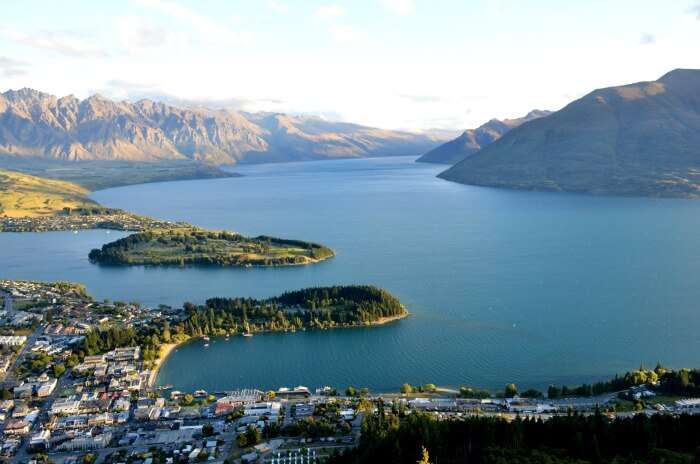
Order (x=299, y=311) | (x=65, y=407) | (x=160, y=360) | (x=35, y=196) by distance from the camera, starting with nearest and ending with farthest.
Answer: (x=65, y=407) → (x=160, y=360) → (x=299, y=311) → (x=35, y=196)

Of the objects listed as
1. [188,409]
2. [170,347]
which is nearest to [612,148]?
[170,347]

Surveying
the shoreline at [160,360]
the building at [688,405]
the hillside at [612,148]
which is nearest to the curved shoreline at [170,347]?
the shoreline at [160,360]

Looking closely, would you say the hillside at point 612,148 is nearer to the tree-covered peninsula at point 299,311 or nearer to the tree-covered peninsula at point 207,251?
the tree-covered peninsula at point 207,251

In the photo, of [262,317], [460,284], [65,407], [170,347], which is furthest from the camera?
[460,284]

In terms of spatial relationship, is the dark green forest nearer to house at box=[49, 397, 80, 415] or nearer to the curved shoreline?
house at box=[49, 397, 80, 415]

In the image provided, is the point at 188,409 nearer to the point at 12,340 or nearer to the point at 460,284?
the point at 12,340

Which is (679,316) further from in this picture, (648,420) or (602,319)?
(648,420)

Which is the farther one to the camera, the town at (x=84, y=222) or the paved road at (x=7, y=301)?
the town at (x=84, y=222)

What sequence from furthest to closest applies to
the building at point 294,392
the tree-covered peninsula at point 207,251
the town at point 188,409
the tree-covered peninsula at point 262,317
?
1. the tree-covered peninsula at point 207,251
2. the tree-covered peninsula at point 262,317
3. the building at point 294,392
4. the town at point 188,409
